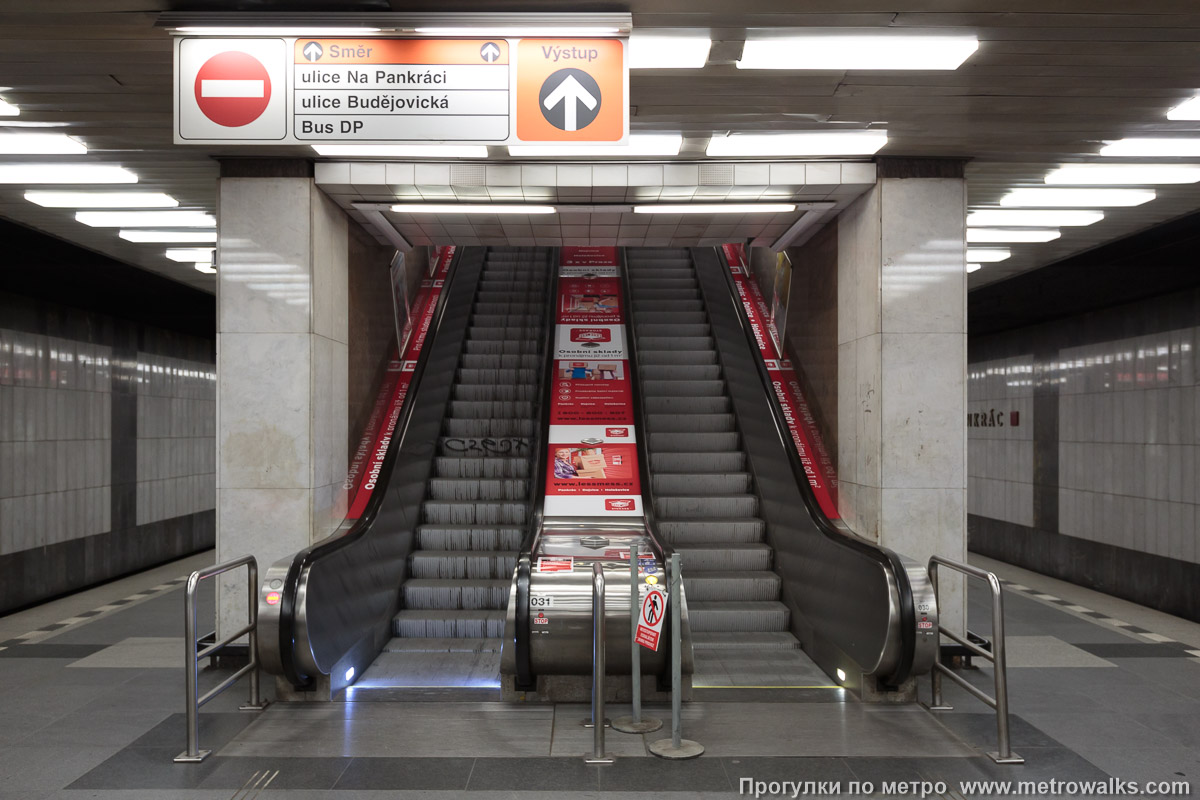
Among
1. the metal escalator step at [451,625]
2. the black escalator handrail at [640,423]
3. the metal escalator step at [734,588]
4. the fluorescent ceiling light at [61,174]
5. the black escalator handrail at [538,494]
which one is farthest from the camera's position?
the metal escalator step at [734,588]

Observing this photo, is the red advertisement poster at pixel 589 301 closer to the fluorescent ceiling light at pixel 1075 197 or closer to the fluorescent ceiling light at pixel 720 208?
the fluorescent ceiling light at pixel 720 208

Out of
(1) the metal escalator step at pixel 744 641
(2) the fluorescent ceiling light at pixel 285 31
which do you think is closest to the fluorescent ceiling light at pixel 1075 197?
(1) the metal escalator step at pixel 744 641

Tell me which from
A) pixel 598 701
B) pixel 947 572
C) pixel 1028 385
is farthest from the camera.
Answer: pixel 1028 385

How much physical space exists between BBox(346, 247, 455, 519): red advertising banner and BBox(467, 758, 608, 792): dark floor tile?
318 cm

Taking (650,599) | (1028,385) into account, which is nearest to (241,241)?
(650,599)

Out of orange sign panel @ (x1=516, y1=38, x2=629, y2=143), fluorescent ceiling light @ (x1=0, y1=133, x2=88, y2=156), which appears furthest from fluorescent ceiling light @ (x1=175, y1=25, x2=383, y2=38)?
fluorescent ceiling light @ (x1=0, y1=133, x2=88, y2=156)

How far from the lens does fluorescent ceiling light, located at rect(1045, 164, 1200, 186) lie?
6094 mm

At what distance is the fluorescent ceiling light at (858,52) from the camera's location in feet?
13.9

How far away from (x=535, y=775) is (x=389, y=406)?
495 centimetres

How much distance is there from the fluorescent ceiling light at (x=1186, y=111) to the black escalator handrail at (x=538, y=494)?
4.83 meters

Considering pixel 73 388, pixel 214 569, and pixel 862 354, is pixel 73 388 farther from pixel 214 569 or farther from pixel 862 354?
pixel 862 354

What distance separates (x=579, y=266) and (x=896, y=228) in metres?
7.09

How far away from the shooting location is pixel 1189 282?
8328mm

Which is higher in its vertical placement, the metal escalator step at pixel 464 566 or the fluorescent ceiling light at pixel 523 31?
the fluorescent ceiling light at pixel 523 31
